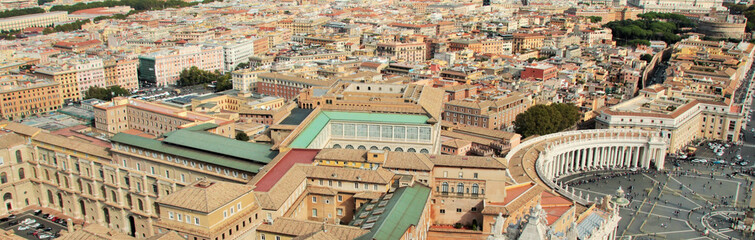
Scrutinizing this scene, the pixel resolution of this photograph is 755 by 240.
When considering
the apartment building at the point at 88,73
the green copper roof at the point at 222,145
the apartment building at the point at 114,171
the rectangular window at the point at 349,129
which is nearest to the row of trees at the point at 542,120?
the rectangular window at the point at 349,129

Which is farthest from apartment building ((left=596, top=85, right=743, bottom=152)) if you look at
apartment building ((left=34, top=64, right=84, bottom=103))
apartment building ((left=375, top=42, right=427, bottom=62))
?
apartment building ((left=34, top=64, right=84, bottom=103))

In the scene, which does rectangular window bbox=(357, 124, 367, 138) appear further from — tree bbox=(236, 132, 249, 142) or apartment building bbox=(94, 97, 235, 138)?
apartment building bbox=(94, 97, 235, 138)

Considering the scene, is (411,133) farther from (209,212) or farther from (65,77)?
(65,77)

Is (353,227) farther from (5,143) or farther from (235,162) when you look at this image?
(5,143)

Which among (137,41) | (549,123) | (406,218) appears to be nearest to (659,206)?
(549,123)

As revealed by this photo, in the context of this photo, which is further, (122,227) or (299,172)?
(122,227)

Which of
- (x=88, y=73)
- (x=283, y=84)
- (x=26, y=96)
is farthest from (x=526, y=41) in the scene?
(x=26, y=96)
